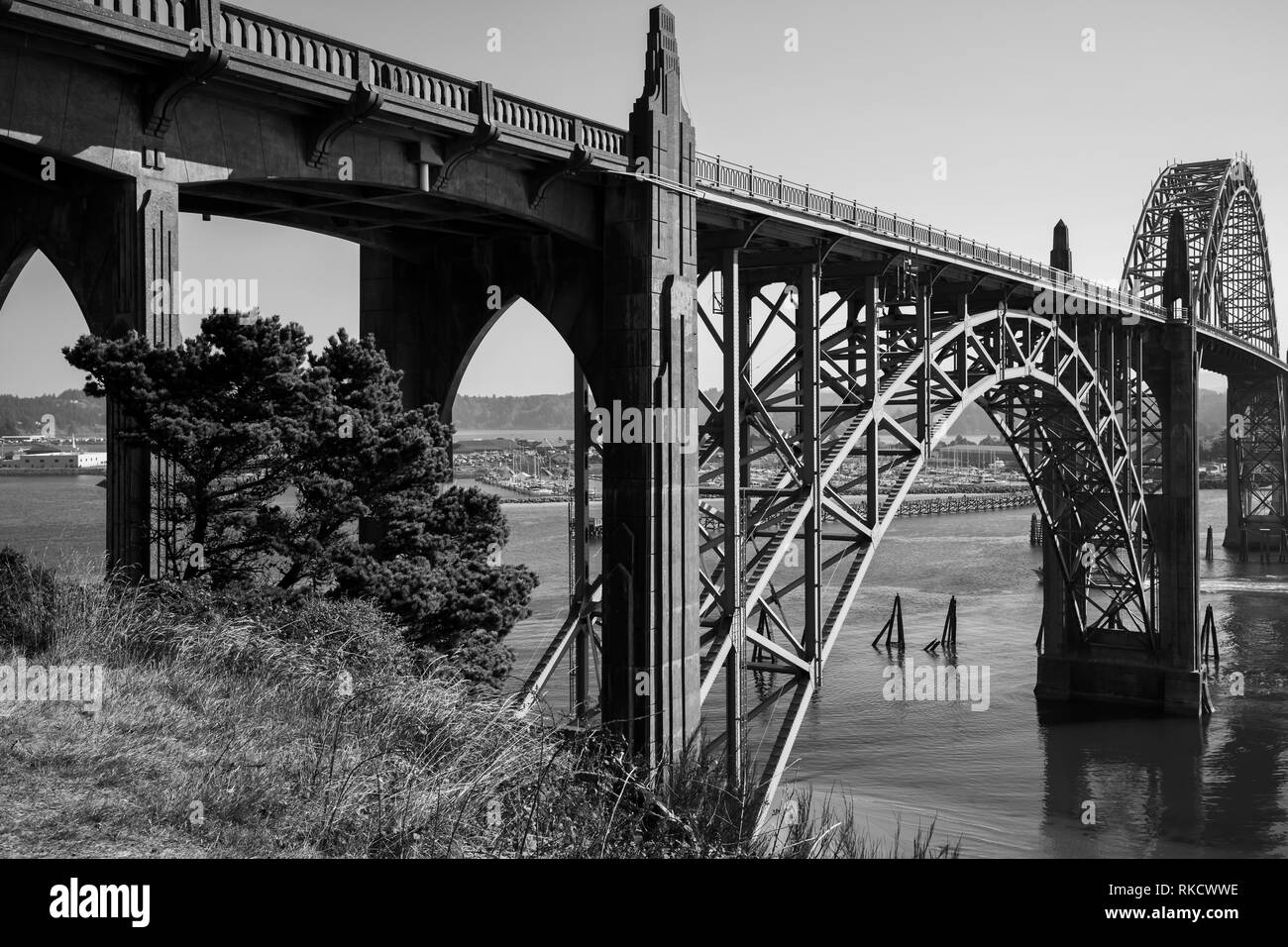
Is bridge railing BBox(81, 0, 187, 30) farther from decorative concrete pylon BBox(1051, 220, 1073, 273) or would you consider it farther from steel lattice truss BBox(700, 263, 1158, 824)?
decorative concrete pylon BBox(1051, 220, 1073, 273)

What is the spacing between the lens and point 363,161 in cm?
1395

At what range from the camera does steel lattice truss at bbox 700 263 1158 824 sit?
19.3 metres

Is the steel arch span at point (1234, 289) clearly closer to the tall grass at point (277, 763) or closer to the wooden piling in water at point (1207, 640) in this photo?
the wooden piling in water at point (1207, 640)

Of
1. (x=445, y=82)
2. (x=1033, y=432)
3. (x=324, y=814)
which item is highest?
(x=445, y=82)

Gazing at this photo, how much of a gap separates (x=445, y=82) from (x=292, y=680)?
A: 8.25 meters

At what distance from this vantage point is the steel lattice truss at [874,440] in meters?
19.3

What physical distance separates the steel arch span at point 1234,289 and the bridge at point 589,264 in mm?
26622

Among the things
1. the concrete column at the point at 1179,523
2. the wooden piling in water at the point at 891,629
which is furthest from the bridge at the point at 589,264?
the wooden piling in water at the point at 891,629

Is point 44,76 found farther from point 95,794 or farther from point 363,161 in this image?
point 95,794

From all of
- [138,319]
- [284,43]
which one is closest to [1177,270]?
[284,43]

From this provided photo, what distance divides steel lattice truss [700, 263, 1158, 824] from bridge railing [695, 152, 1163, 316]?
1098 millimetres

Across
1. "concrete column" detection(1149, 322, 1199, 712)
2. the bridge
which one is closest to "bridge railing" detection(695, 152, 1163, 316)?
the bridge

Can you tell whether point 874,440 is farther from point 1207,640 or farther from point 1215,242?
point 1215,242

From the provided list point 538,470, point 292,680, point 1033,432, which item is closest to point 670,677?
point 292,680
